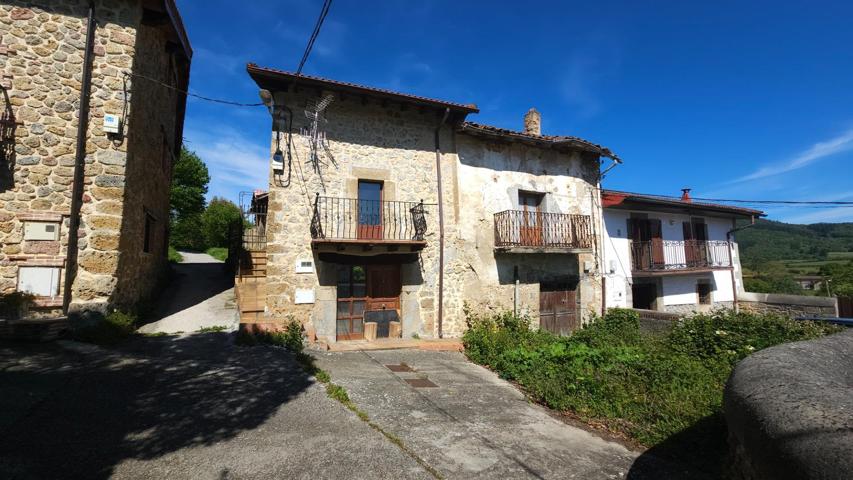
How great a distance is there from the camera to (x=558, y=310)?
12234 mm

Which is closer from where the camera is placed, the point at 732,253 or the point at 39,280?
→ the point at 39,280

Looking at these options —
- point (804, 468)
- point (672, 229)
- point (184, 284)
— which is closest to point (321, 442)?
point (804, 468)

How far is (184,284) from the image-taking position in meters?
11.7

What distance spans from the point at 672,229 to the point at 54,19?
18847mm

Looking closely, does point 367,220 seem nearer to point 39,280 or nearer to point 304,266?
point 304,266

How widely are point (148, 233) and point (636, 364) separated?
11302mm

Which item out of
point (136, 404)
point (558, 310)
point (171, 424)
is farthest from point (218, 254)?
point (171, 424)

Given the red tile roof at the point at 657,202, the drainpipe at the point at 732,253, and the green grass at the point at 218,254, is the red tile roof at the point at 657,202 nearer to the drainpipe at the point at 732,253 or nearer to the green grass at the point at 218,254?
the drainpipe at the point at 732,253

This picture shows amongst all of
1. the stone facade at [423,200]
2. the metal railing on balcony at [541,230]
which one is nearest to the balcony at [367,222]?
the stone facade at [423,200]

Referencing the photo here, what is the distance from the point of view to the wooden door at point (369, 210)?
970 centimetres

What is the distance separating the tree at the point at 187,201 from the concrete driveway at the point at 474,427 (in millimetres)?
25526

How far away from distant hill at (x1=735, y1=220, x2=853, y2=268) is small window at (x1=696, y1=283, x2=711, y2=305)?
4417 cm

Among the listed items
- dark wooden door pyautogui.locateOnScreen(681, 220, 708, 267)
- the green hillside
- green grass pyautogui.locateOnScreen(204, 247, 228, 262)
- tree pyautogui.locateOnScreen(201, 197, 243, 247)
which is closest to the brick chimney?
dark wooden door pyautogui.locateOnScreen(681, 220, 708, 267)

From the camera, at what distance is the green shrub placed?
6.63 m
